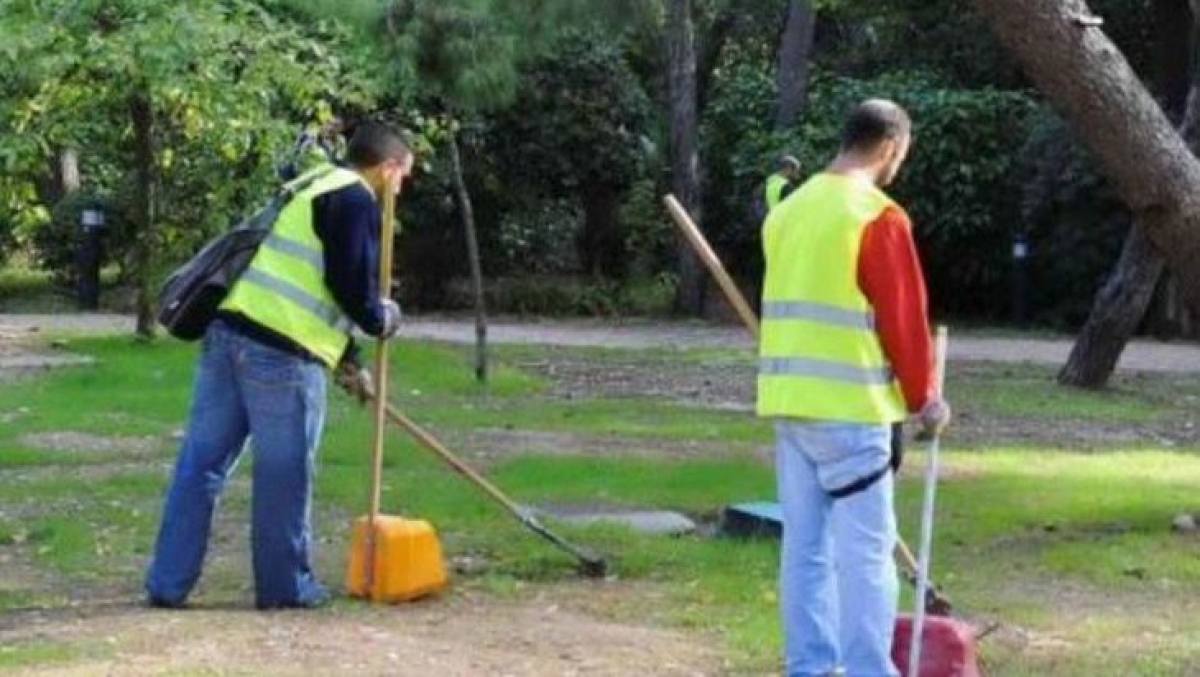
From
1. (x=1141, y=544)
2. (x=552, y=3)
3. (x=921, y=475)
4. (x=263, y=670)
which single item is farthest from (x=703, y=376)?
(x=263, y=670)

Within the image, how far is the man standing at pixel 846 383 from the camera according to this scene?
6188 mm

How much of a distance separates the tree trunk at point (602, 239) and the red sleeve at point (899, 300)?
2296cm

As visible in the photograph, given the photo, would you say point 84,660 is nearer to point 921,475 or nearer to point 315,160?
point 315,160

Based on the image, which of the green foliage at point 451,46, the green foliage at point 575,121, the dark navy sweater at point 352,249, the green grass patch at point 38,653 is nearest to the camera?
the green grass patch at point 38,653

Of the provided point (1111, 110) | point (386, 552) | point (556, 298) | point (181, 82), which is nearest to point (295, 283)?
point (386, 552)

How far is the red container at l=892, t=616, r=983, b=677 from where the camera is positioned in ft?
21.2

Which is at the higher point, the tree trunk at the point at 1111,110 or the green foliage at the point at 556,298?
the tree trunk at the point at 1111,110

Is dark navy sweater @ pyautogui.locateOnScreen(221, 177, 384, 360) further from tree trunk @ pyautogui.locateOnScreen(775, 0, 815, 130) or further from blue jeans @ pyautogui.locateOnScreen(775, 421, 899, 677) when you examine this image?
tree trunk @ pyautogui.locateOnScreen(775, 0, 815, 130)

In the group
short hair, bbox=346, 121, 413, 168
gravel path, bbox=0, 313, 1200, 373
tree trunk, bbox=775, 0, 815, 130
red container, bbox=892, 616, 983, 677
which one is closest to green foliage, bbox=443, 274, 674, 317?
gravel path, bbox=0, 313, 1200, 373

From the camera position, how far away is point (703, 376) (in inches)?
744

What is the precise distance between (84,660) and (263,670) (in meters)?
0.59

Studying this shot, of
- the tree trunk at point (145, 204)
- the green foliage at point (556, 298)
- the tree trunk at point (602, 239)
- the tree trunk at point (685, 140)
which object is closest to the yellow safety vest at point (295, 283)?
the tree trunk at point (145, 204)

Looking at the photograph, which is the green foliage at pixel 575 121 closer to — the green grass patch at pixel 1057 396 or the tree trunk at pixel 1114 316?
the green grass patch at pixel 1057 396

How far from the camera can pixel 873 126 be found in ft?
20.8
